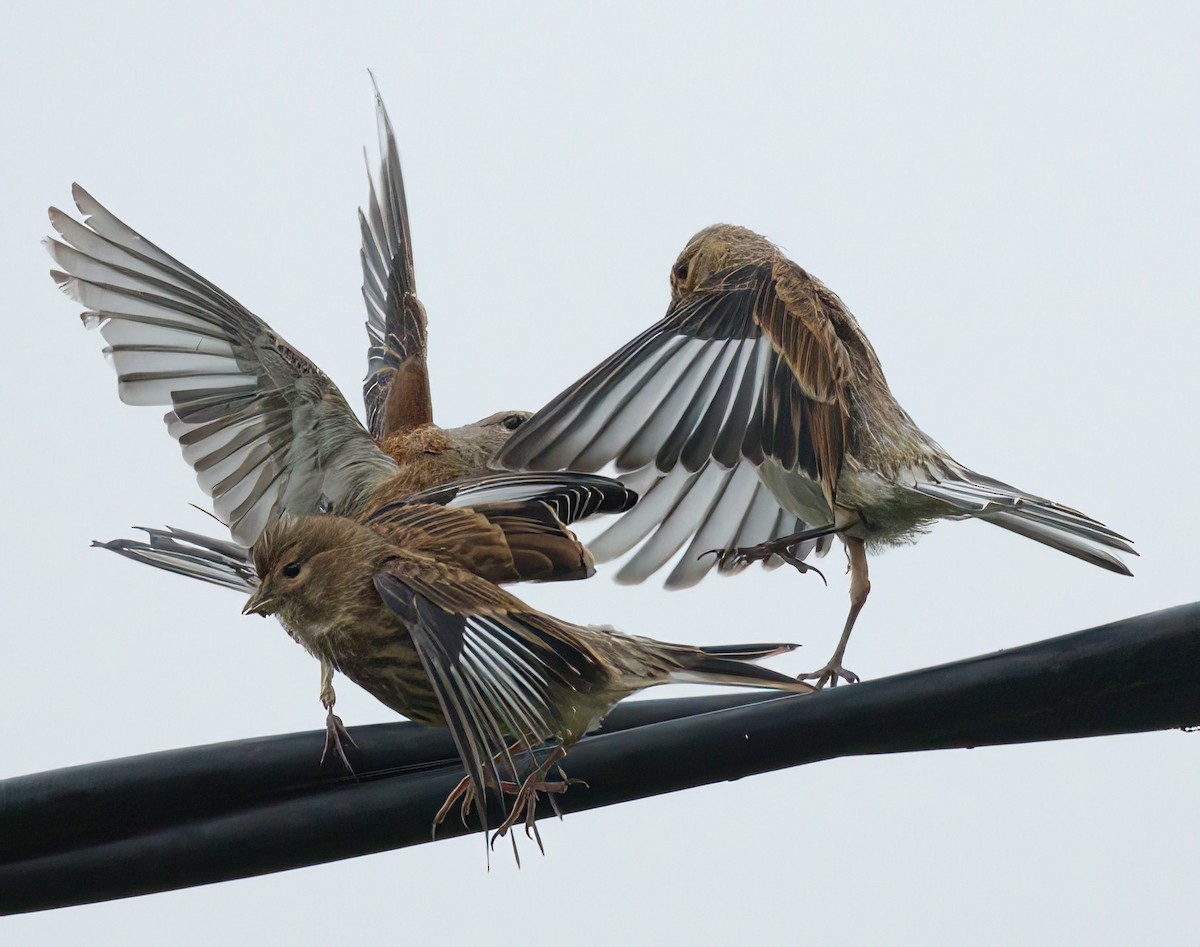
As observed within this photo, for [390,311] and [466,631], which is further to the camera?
[390,311]

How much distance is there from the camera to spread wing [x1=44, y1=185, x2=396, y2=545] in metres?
3.51

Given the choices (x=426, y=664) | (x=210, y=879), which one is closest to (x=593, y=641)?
(x=426, y=664)

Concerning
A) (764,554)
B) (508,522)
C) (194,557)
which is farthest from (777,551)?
(194,557)

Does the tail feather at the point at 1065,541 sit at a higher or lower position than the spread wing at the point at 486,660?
higher

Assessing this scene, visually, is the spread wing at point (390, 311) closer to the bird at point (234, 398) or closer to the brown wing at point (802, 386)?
the bird at point (234, 398)

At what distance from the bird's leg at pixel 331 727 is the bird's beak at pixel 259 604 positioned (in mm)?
265

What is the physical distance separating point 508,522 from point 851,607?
0.85 m

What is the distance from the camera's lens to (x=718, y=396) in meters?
2.87

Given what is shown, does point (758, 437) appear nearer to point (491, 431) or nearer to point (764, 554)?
point (764, 554)

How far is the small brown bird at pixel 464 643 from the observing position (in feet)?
7.25

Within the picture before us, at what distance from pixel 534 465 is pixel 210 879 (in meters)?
0.94

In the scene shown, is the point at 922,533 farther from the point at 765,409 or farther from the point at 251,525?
the point at 251,525

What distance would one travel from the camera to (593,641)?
2.65 metres

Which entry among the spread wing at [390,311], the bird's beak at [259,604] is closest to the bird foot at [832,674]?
the bird's beak at [259,604]
